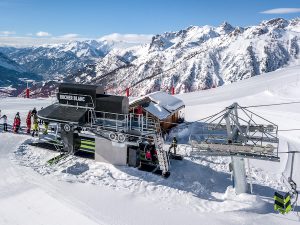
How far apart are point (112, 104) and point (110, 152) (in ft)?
11.3

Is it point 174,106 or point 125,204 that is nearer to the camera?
point 125,204

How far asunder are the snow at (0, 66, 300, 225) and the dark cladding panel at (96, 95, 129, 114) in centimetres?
396

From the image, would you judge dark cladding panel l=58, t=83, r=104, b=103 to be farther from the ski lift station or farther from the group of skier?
the group of skier

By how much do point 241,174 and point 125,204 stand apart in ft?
25.2

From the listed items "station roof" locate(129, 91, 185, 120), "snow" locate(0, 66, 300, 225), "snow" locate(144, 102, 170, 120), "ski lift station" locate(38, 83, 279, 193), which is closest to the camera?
"snow" locate(0, 66, 300, 225)

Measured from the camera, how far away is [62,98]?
28.6 meters

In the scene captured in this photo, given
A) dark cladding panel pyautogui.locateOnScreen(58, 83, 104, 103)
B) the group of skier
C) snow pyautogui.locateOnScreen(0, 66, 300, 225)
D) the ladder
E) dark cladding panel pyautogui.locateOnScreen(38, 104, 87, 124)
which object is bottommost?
snow pyautogui.locateOnScreen(0, 66, 300, 225)

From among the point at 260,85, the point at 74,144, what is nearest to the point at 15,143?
the point at 74,144

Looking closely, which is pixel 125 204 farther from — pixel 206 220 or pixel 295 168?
pixel 295 168

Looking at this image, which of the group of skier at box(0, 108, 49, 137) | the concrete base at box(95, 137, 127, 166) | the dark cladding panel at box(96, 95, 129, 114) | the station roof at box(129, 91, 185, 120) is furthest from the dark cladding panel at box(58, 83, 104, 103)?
the station roof at box(129, 91, 185, 120)

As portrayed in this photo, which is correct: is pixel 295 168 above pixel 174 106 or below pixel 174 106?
below

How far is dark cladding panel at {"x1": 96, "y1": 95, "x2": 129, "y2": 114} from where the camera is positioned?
2720 centimetres

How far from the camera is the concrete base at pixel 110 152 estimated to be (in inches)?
1061

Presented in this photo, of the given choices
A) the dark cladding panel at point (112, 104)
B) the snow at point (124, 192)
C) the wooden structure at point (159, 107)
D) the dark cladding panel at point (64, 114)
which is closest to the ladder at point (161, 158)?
the snow at point (124, 192)
